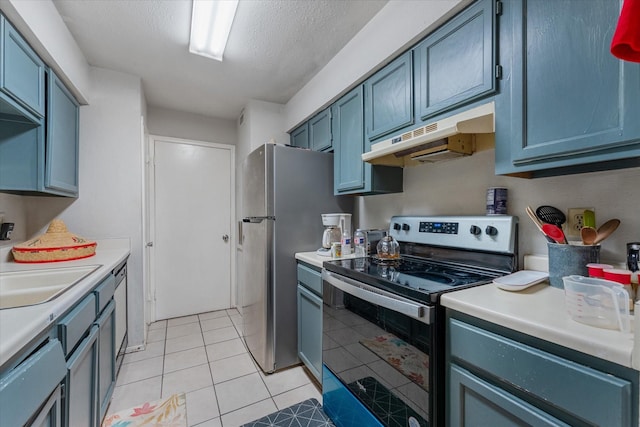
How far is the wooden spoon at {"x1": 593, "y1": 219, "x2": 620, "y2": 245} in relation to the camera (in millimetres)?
984

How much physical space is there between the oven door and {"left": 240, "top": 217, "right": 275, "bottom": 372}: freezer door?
55 centimetres

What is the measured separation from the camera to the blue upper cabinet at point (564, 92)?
2.73ft

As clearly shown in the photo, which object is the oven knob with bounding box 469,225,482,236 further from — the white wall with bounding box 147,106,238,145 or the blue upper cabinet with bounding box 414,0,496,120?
the white wall with bounding box 147,106,238,145

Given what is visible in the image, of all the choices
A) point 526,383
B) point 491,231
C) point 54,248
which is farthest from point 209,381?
point 491,231

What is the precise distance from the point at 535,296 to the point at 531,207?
0.48m

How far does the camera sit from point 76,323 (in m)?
1.08

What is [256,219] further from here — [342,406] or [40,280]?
[342,406]

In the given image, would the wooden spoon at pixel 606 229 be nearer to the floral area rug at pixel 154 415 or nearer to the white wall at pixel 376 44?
the white wall at pixel 376 44

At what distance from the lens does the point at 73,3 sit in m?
1.63

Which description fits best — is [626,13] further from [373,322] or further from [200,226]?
[200,226]

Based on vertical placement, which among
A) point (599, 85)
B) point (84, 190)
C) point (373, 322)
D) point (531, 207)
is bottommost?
point (373, 322)

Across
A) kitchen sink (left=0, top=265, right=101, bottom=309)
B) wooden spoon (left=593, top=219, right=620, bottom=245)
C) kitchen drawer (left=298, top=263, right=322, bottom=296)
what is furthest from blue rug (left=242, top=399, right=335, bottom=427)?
wooden spoon (left=593, top=219, right=620, bottom=245)

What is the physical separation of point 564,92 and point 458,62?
0.50 meters

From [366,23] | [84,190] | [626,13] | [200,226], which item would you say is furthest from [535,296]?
[200,226]
